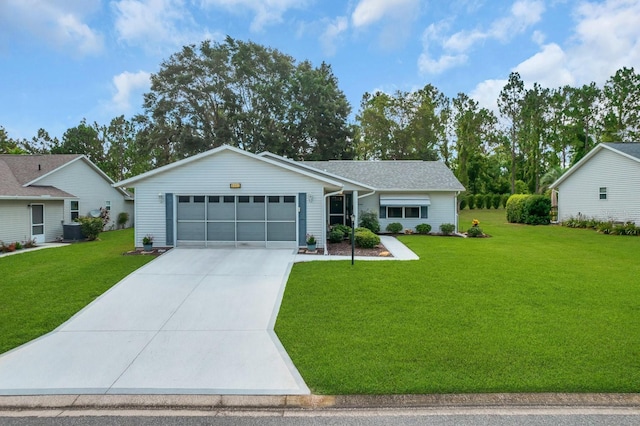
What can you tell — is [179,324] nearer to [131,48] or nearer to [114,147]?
[131,48]

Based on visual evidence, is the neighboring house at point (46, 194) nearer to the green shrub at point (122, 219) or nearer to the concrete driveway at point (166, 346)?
the green shrub at point (122, 219)

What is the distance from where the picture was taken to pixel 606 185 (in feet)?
69.6

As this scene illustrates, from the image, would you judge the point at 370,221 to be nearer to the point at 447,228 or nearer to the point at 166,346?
the point at 447,228

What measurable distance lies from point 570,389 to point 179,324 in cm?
583

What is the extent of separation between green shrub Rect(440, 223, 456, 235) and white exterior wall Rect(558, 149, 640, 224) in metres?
9.81

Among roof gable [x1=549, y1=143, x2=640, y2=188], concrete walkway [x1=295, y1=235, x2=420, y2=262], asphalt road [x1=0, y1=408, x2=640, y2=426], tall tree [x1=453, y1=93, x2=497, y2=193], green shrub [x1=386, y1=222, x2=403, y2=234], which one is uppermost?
tall tree [x1=453, y1=93, x2=497, y2=193]

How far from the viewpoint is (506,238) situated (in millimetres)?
17594

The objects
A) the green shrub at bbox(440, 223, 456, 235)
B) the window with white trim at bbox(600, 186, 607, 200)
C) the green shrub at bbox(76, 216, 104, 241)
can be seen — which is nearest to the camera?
the green shrub at bbox(76, 216, 104, 241)

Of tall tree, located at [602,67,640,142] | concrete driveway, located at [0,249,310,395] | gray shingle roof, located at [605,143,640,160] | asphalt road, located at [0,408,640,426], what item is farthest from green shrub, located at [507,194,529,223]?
asphalt road, located at [0,408,640,426]

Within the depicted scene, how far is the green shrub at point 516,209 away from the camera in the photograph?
25656 mm

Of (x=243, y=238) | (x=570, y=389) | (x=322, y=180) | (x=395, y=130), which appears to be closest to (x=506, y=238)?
(x=322, y=180)

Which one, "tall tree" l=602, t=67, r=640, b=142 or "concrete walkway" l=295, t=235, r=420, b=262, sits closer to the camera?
"concrete walkway" l=295, t=235, r=420, b=262

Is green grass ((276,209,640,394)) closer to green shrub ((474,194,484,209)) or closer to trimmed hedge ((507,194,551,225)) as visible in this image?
trimmed hedge ((507,194,551,225))

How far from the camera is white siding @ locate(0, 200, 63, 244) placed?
591 inches
